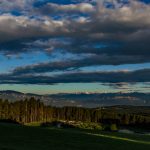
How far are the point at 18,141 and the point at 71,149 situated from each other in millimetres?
6613

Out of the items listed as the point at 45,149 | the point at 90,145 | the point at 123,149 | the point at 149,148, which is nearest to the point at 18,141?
the point at 45,149

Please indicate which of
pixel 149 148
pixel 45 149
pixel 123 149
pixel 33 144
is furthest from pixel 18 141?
pixel 149 148

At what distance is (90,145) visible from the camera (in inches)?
2160

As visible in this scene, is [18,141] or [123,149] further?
[123,149]

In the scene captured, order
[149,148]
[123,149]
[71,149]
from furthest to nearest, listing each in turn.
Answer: [149,148], [123,149], [71,149]

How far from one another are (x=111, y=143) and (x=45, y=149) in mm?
16600

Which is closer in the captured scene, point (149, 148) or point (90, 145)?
point (90, 145)

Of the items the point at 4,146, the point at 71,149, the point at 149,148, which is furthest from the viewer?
the point at 149,148

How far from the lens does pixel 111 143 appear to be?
2373 inches

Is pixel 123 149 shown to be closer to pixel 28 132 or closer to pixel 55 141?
pixel 55 141

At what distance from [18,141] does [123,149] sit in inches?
537

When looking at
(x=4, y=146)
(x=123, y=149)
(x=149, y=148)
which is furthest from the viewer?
(x=149, y=148)

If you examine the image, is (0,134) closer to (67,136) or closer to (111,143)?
(67,136)

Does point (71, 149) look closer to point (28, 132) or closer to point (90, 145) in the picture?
point (90, 145)
